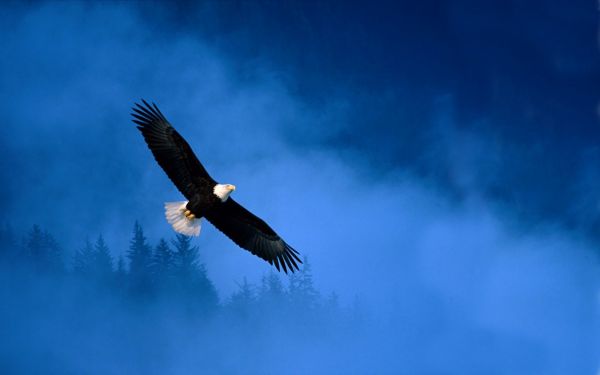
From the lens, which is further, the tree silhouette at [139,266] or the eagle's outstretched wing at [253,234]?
the tree silhouette at [139,266]

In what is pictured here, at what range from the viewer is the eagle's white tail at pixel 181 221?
1336 cm

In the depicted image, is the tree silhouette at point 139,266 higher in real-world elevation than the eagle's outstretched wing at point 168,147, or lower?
higher

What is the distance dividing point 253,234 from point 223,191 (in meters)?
1.15

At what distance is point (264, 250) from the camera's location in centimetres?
1377

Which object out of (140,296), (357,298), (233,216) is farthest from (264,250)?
(357,298)

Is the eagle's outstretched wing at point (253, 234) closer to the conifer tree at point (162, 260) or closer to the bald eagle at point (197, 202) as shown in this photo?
the bald eagle at point (197, 202)

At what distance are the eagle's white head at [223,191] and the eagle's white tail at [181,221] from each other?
633mm

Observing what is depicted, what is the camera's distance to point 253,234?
45.2 ft

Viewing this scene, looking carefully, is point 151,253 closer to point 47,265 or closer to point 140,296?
point 140,296

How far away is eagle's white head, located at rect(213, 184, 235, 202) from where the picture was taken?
13.0 m

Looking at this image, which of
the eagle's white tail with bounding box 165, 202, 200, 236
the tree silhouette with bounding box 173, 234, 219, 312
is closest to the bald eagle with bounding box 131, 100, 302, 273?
the eagle's white tail with bounding box 165, 202, 200, 236

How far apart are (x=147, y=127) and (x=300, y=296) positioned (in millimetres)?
41143

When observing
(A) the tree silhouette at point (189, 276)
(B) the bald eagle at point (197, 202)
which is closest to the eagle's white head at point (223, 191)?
(B) the bald eagle at point (197, 202)

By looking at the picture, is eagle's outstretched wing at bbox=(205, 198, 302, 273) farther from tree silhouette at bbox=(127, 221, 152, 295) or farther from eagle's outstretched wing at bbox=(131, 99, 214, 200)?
tree silhouette at bbox=(127, 221, 152, 295)
